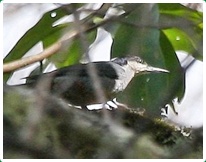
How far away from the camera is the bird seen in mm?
863

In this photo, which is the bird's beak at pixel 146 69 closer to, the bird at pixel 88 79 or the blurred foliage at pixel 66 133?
the bird at pixel 88 79

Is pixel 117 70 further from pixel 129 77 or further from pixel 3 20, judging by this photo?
pixel 3 20

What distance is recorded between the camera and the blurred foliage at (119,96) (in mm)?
742

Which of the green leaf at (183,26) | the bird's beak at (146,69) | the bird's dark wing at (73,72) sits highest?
the green leaf at (183,26)

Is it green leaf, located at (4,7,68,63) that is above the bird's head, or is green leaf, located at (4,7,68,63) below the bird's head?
above

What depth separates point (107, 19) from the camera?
2.62ft

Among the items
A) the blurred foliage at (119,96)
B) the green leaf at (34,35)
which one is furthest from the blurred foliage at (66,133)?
the green leaf at (34,35)

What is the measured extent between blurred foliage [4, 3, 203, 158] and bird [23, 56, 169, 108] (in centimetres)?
2

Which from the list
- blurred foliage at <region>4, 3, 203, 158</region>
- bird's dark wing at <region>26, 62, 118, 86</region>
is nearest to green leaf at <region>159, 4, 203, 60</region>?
blurred foliage at <region>4, 3, 203, 158</region>

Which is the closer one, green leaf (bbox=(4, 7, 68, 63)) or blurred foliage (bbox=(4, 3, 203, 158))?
blurred foliage (bbox=(4, 3, 203, 158))

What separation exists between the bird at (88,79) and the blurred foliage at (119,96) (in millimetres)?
19

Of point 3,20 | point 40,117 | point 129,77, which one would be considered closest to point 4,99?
point 40,117

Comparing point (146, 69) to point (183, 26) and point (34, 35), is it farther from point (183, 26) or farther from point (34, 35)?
point (34, 35)

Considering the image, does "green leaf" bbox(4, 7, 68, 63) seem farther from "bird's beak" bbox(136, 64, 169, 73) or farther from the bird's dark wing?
"bird's beak" bbox(136, 64, 169, 73)
